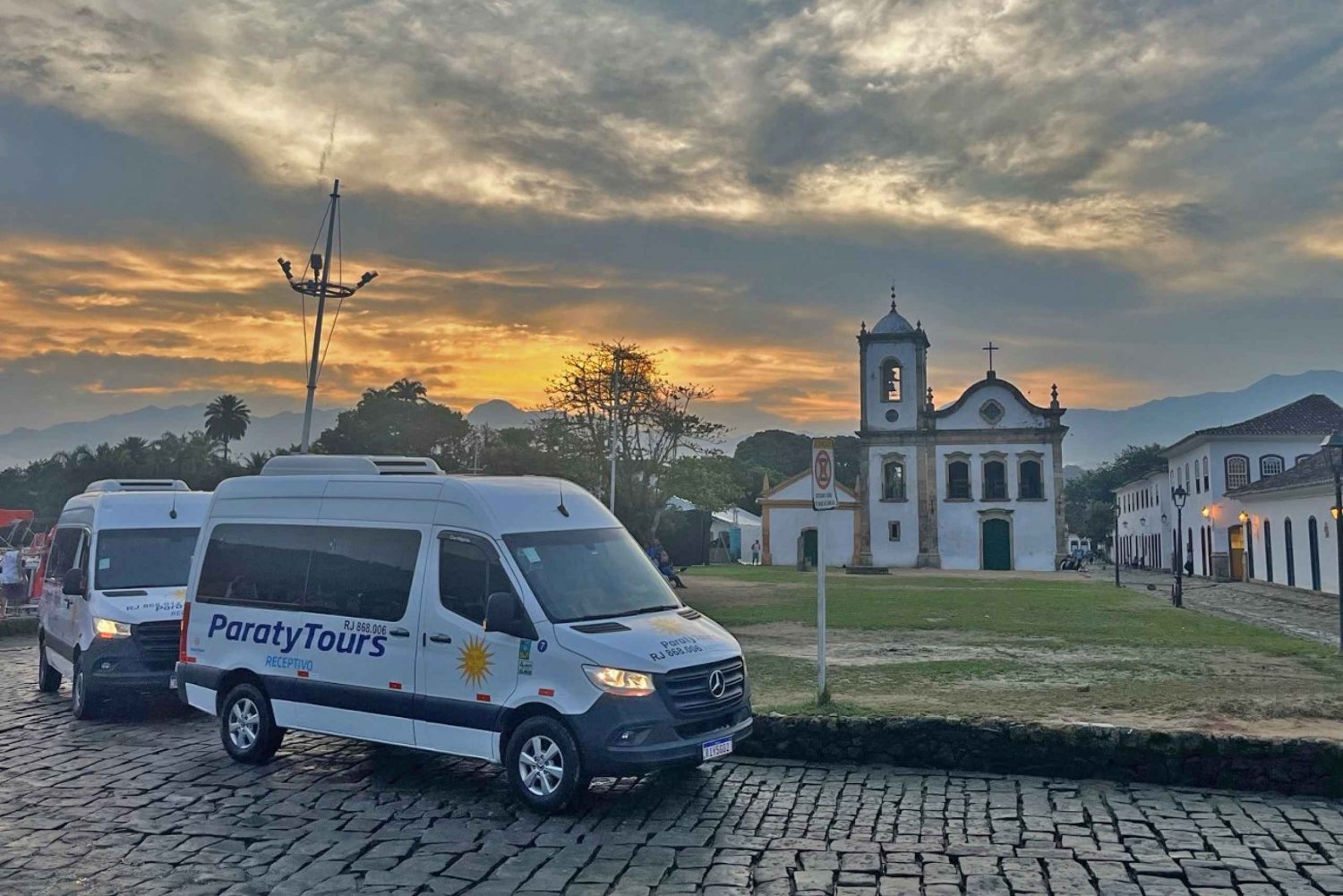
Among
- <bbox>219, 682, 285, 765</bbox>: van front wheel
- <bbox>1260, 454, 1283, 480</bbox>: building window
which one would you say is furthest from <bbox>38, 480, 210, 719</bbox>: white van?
<bbox>1260, 454, 1283, 480</bbox>: building window

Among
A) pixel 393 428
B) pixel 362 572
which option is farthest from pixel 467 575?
pixel 393 428

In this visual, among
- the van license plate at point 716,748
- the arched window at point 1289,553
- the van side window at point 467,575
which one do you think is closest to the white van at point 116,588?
the van side window at point 467,575

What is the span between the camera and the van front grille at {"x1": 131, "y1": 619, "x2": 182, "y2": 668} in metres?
11.2

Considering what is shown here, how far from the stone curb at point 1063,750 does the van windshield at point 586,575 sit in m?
1.69

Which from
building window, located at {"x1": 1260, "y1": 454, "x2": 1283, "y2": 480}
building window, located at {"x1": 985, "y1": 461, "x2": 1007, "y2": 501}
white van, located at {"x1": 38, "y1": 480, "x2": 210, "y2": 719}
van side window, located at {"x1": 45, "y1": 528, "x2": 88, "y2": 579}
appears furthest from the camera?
building window, located at {"x1": 985, "y1": 461, "x2": 1007, "y2": 501}

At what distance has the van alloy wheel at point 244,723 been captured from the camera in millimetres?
9250

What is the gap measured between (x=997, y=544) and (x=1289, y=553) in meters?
23.0

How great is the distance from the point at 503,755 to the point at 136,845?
2.53 meters

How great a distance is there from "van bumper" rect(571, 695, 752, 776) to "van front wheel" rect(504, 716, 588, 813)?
0.38ft

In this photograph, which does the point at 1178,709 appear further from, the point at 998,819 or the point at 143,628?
the point at 143,628

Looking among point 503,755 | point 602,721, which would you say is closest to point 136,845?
point 503,755

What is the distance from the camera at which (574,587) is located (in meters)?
8.16

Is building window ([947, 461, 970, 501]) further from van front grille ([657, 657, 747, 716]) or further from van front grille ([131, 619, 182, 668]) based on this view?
van front grille ([657, 657, 747, 716])

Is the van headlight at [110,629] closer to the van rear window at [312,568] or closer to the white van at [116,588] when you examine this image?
the white van at [116,588]
